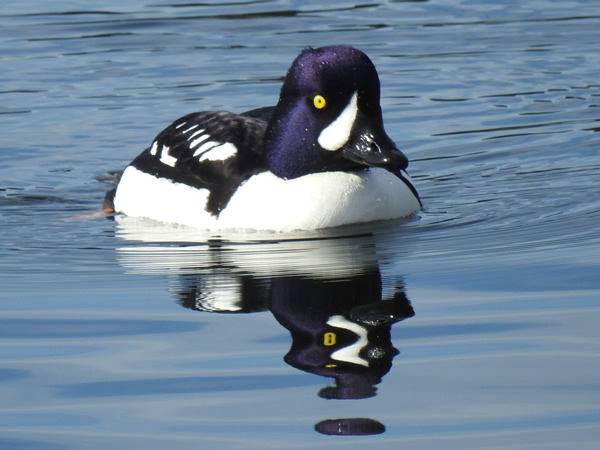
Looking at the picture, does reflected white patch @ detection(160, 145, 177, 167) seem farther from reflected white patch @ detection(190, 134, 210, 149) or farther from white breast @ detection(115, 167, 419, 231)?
white breast @ detection(115, 167, 419, 231)

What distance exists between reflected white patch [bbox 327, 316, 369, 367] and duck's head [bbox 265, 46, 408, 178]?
6.48ft

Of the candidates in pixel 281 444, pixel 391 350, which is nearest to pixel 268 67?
pixel 391 350

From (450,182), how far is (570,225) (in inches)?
74.8

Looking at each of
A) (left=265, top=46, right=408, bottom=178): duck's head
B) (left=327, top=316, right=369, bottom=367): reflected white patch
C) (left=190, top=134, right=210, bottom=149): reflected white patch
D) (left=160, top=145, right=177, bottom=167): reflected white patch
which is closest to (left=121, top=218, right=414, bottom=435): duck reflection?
(left=327, top=316, right=369, bottom=367): reflected white patch

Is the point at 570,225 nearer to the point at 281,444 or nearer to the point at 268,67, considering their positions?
the point at 281,444

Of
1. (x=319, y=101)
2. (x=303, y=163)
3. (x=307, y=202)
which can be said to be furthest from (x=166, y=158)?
(x=319, y=101)

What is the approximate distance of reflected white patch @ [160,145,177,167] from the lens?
9391 mm

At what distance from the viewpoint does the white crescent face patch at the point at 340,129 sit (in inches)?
323

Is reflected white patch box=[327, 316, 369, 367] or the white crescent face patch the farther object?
the white crescent face patch

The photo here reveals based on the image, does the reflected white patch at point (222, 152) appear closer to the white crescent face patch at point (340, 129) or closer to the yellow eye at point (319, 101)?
the white crescent face patch at point (340, 129)

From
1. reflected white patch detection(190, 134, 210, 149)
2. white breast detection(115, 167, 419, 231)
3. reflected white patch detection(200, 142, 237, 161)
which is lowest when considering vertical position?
white breast detection(115, 167, 419, 231)

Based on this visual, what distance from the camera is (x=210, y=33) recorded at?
15.9 meters

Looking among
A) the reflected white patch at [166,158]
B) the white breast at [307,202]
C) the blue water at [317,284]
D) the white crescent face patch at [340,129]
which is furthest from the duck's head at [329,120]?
the reflected white patch at [166,158]

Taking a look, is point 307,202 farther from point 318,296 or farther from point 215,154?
point 318,296
